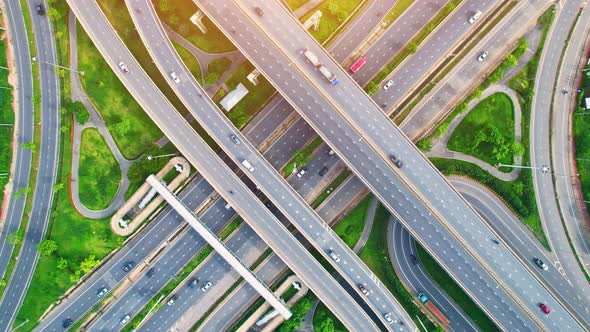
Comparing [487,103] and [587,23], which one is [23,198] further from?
[587,23]

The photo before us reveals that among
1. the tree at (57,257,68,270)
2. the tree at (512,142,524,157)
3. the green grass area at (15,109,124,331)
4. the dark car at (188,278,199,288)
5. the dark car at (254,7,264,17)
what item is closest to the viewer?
the dark car at (254,7,264,17)

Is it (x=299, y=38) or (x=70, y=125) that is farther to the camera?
(x=70, y=125)

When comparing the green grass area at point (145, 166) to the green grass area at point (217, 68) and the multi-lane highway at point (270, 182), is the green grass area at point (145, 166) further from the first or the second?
the green grass area at point (217, 68)

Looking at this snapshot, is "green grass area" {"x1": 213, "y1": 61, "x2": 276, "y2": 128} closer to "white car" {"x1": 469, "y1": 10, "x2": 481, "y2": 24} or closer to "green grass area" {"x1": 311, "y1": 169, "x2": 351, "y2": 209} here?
"green grass area" {"x1": 311, "y1": 169, "x2": 351, "y2": 209}

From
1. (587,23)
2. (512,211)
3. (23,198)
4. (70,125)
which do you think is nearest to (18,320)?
(23,198)

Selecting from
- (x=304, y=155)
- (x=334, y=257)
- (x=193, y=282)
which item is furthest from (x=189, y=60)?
(x=334, y=257)

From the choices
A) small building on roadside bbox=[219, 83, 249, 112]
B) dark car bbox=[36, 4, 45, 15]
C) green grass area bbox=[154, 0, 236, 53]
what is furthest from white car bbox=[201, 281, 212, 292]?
dark car bbox=[36, 4, 45, 15]

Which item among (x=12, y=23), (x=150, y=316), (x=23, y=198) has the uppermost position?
(x=12, y=23)
